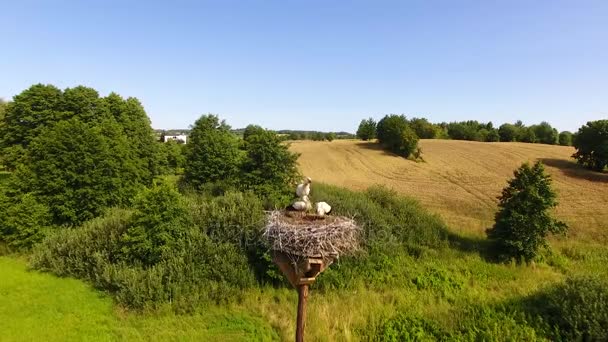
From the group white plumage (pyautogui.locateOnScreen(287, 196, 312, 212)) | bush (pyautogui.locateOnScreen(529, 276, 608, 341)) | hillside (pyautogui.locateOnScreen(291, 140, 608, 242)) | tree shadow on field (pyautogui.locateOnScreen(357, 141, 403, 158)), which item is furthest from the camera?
tree shadow on field (pyautogui.locateOnScreen(357, 141, 403, 158))

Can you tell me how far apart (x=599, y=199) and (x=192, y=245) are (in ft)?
103

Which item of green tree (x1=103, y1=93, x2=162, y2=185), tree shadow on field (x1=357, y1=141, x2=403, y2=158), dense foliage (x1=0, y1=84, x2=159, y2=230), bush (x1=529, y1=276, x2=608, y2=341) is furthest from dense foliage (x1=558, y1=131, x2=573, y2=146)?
dense foliage (x1=0, y1=84, x2=159, y2=230)

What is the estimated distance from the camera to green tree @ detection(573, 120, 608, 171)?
34.2m

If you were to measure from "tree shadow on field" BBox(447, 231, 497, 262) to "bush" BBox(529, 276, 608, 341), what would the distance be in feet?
21.6

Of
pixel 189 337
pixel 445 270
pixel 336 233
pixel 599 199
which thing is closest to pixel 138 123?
pixel 189 337

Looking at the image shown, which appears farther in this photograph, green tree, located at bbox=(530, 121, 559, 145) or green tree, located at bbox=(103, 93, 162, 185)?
green tree, located at bbox=(530, 121, 559, 145)

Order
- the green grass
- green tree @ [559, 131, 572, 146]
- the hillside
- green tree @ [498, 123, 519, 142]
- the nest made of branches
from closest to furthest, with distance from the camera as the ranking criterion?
the nest made of branches < the green grass < the hillside < green tree @ [559, 131, 572, 146] < green tree @ [498, 123, 519, 142]

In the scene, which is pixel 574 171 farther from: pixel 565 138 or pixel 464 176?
pixel 565 138

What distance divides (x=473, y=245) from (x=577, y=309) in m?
9.08

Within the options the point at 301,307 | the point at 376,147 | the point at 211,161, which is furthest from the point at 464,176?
the point at 301,307

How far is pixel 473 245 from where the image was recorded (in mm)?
19109

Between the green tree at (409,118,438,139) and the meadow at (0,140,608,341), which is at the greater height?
the green tree at (409,118,438,139)

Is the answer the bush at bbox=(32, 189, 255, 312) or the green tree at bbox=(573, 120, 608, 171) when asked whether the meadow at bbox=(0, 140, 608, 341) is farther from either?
the green tree at bbox=(573, 120, 608, 171)

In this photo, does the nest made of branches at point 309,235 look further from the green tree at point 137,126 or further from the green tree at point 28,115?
the green tree at point 28,115
